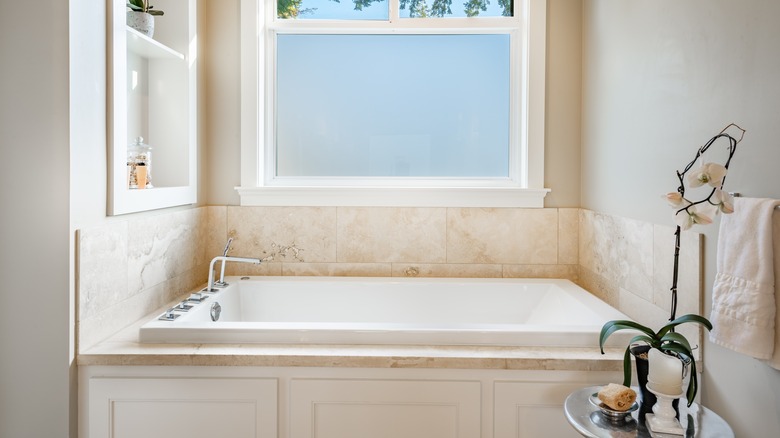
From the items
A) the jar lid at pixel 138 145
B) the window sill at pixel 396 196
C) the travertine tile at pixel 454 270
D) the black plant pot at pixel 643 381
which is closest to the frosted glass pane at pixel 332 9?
the window sill at pixel 396 196

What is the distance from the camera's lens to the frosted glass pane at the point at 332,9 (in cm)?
269

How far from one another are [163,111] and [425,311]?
5.03 ft

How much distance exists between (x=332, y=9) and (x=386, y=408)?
204 cm

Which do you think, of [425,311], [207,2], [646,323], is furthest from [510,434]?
[207,2]

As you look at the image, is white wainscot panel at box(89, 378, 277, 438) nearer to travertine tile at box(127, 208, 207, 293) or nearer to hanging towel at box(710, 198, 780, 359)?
travertine tile at box(127, 208, 207, 293)

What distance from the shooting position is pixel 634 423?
4.18 ft

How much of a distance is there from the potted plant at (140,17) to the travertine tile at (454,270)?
5.17ft

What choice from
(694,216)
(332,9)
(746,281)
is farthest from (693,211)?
(332,9)

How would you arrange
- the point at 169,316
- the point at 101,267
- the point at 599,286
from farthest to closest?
the point at 599,286, the point at 169,316, the point at 101,267

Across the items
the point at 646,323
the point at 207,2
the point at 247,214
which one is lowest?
the point at 646,323

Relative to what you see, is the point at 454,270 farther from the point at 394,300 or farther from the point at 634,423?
the point at 634,423

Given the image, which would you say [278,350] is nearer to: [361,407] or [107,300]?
[361,407]

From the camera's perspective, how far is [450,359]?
5.10 feet

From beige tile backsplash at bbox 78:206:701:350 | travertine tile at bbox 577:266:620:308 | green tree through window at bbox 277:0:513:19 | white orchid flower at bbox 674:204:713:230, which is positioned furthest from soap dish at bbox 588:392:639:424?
green tree through window at bbox 277:0:513:19
